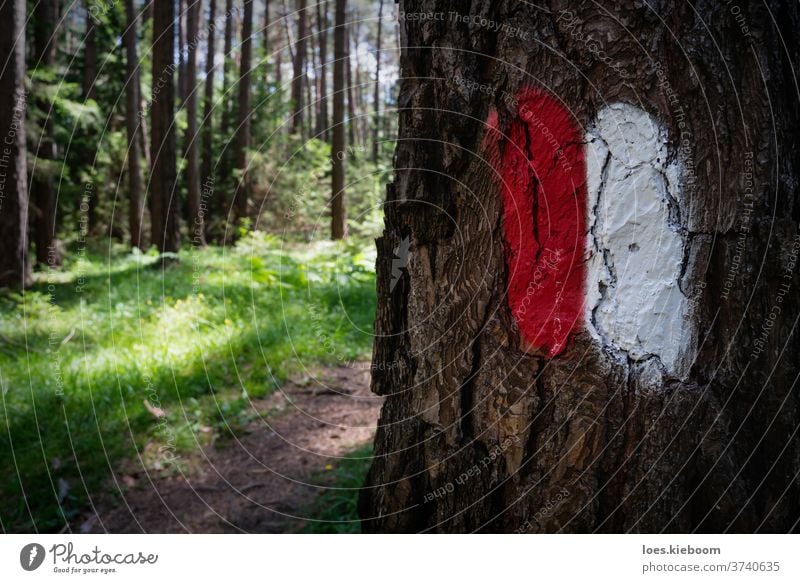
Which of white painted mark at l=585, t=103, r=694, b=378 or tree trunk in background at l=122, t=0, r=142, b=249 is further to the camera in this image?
tree trunk in background at l=122, t=0, r=142, b=249

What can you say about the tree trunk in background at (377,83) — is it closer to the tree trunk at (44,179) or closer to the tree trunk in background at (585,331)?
the tree trunk in background at (585,331)

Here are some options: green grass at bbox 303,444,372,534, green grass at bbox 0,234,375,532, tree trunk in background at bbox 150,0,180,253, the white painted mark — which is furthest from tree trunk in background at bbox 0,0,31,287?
the white painted mark

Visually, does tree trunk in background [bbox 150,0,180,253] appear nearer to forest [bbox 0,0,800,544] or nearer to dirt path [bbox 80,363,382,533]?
dirt path [bbox 80,363,382,533]

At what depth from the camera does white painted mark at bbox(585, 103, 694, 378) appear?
4.99 ft

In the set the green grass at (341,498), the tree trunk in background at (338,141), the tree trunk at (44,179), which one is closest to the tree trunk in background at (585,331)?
the green grass at (341,498)

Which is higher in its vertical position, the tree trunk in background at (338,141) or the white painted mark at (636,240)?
the tree trunk in background at (338,141)

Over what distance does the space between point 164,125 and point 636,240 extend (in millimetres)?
8871

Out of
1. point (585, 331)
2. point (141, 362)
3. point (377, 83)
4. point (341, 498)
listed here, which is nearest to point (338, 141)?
point (141, 362)

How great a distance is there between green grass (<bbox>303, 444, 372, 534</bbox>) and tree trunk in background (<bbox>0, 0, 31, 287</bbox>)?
4983 mm

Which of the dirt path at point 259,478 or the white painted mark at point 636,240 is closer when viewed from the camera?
the white painted mark at point 636,240

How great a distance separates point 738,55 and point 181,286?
712 cm

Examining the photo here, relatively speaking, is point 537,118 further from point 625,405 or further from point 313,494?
point 313,494

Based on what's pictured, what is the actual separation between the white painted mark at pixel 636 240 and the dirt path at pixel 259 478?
1.85m

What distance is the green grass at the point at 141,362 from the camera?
3270 millimetres
